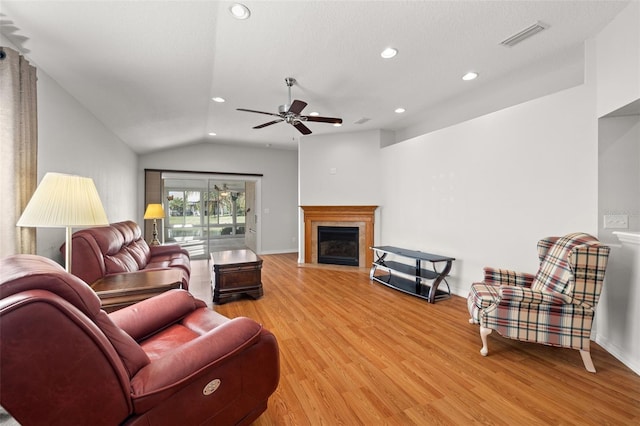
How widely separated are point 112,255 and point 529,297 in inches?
151

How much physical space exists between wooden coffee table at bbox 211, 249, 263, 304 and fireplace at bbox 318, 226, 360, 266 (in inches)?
88.6

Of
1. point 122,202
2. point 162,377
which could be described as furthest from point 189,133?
point 162,377

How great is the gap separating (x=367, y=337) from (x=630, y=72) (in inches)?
119

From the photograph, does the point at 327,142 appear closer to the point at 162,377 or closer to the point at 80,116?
the point at 80,116

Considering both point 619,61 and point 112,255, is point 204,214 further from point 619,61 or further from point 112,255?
point 619,61

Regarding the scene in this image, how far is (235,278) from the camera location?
3.49 meters

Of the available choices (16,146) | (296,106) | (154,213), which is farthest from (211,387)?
(154,213)

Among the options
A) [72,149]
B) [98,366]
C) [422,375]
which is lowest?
[422,375]

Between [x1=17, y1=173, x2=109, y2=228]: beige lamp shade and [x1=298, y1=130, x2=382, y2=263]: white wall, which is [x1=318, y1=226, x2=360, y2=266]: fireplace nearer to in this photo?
[x1=298, y1=130, x2=382, y2=263]: white wall

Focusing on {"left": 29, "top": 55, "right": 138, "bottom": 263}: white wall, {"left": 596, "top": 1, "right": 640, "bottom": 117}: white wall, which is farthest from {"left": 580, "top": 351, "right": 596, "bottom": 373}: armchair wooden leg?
{"left": 29, "top": 55, "right": 138, "bottom": 263}: white wall

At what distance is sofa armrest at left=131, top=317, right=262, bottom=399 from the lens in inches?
40.4

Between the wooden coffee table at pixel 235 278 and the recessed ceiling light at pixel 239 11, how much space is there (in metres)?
2.60

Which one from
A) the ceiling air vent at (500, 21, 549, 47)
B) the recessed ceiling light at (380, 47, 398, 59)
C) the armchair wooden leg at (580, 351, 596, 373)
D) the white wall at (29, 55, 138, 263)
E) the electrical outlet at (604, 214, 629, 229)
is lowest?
the armchair wooden leg at (580, 351, 596, 373)

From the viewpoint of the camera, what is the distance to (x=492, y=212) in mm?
3350
